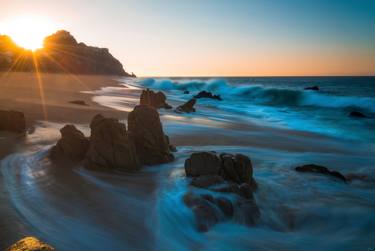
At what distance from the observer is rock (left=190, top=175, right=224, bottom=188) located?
5707 mm

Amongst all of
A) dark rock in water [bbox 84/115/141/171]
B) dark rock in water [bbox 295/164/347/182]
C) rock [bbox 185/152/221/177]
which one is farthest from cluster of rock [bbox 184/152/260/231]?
dark rock in water [bbox 295/164/347/182]

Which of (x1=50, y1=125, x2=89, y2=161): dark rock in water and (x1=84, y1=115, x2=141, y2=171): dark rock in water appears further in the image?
(x1=50, y1=125, x2=89, y2=161): dark rock in water

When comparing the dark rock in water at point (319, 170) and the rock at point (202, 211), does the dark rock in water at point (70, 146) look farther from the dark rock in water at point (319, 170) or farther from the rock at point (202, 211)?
the dark rock in water at point (319, 170)

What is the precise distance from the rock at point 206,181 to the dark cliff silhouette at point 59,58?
45.5m

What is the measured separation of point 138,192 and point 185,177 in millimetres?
1022

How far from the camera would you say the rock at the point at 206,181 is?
5.71 m

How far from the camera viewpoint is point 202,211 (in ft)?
16.1

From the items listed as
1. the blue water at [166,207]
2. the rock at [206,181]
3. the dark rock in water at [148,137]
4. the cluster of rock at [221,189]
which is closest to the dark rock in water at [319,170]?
the blue water at [166,207]

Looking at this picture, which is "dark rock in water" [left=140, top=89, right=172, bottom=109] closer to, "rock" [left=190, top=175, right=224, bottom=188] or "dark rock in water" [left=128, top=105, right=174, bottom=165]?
"dark rock in water" [left=128, top=105, right=174, bottom=165]

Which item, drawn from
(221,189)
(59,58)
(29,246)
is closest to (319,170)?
(221,189)

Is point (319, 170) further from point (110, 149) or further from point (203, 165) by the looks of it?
point (110, 149)

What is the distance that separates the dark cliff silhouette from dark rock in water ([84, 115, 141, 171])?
43202 mm

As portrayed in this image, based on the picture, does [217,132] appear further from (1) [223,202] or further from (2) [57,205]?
(2) [57,205]

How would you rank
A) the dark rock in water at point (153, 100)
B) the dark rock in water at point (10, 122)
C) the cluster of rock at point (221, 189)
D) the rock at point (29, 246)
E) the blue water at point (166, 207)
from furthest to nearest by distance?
the dark rock in water at point (153, 100)
the dark rock in water at point (10, 122)
the cluster of rock at point (221, 189)
the blue water at point (166, 207)
the rock at point (29, 246)
